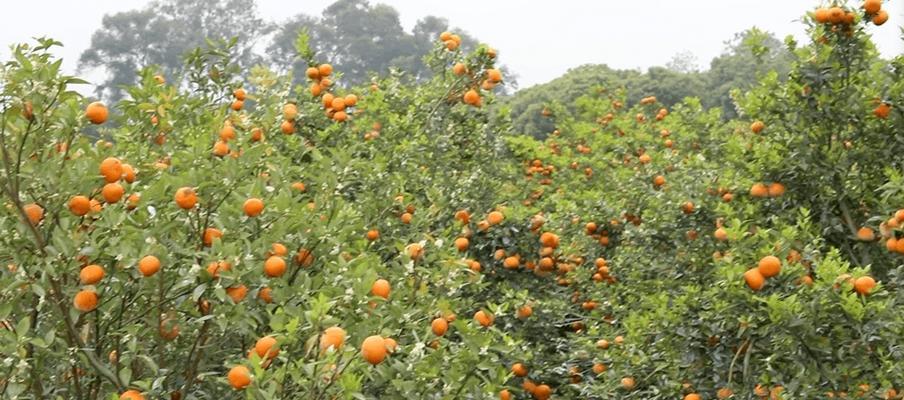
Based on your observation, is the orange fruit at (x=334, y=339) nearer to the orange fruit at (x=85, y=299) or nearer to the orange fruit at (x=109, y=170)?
the orange fruit at (x=85, y=299)

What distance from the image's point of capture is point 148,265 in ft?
9.63

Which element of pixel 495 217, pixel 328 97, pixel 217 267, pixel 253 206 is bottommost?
pixel 495 217

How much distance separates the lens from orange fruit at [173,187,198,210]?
3066 mm

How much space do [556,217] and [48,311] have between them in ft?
13.4

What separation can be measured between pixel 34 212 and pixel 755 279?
239 cm

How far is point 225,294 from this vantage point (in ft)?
9.91

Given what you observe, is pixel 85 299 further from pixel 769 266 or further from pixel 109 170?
pixel 769 266

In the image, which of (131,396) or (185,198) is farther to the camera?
(185,198)

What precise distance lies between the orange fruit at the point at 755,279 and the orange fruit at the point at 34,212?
2356mm

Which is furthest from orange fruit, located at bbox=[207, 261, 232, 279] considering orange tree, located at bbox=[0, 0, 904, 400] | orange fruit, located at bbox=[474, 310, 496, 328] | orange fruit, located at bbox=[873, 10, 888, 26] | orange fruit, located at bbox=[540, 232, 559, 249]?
orange fruit, located at bbox=[540, 232, 559, 249]

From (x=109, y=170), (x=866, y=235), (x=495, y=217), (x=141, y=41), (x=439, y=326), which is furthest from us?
(x=141, y=41)

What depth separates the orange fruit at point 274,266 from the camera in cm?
311

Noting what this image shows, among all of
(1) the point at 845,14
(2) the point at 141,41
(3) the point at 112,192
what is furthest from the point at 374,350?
(2) the point at 141,41

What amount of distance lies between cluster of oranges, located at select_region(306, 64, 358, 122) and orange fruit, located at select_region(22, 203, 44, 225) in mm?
3215
